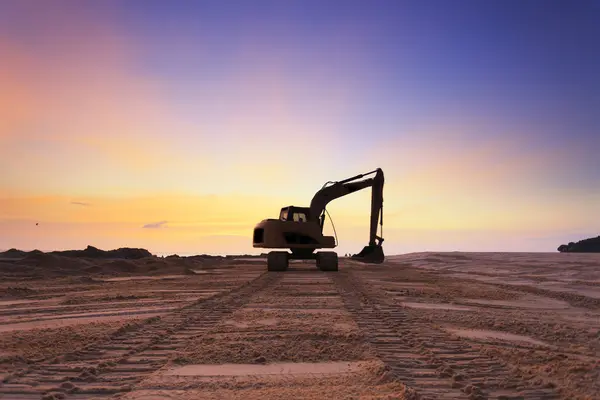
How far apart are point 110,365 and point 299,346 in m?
2.57

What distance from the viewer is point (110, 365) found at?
6.03m

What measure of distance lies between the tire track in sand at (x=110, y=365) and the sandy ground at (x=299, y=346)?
2cm

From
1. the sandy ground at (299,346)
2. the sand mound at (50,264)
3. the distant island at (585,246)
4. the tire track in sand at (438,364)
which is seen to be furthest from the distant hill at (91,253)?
the distant island at (585,246)

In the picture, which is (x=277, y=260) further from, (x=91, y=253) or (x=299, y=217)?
(x=91, y=253)

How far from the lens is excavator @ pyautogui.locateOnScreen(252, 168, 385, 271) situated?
24.0 m

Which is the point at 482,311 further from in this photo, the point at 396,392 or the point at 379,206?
the point at 379,206

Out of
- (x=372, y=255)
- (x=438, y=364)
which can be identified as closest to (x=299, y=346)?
(x=438, y=364)

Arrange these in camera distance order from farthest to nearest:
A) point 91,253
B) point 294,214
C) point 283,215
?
point 91,253 < point 283,215 < point 294,214

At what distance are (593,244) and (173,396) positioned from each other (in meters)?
Result: 79.8

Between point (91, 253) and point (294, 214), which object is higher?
point (294, 214)

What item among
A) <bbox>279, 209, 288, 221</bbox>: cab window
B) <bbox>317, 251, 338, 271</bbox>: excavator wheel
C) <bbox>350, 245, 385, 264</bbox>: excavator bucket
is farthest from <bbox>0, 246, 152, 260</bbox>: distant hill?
<bbox>317, 251, 338, 271</bbox>: excavator wheel

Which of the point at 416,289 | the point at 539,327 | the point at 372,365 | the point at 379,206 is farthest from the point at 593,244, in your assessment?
the point at 372,365

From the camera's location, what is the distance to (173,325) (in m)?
8.77

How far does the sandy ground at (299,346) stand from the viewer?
5.14 metres
